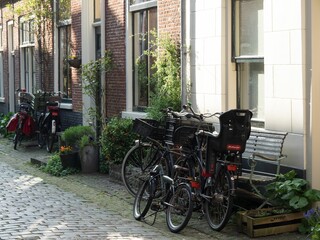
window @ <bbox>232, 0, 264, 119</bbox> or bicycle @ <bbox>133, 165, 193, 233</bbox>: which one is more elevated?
window @ <bbox>232, 0, 264, 119</bbox>

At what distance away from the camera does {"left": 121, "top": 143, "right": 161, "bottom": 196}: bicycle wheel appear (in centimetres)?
957

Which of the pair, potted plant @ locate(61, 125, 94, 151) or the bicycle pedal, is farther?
potted plant @ locate(61, 125, 94, 151)

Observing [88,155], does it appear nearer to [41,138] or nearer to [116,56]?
[116,56]

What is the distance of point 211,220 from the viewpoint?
7.67 meters

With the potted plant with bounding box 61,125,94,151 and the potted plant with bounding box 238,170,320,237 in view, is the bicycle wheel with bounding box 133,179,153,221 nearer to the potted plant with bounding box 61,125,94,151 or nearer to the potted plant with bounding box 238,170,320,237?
the potted plant with bounding box 238,170,320,237

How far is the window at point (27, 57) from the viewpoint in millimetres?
19484

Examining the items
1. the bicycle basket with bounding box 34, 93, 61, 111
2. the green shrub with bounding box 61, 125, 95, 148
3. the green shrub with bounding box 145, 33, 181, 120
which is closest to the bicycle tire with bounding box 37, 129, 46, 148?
the bicycle basket with bounding box 34, 93, 61, 111

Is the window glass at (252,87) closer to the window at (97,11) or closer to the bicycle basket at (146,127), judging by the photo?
the bicycle basket at (146,127)

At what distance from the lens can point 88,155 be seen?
12.4m

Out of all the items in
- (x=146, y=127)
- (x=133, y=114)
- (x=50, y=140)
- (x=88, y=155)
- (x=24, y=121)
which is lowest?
(x=88, y=155)

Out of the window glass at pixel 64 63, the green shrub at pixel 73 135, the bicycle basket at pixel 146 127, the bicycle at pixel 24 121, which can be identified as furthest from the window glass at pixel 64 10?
the bicycle basket at pixel 146 127

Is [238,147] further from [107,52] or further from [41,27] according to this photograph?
[41,27]

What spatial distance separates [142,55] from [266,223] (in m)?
5.82

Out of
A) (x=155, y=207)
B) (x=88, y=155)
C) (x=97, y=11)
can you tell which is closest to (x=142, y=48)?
(x=88, y=155)
